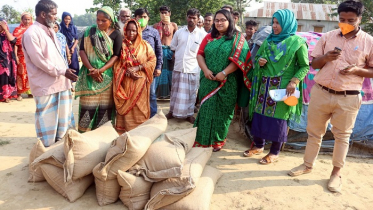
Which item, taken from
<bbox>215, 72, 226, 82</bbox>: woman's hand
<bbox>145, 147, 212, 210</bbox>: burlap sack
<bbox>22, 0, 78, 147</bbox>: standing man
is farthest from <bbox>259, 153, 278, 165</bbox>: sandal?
<bbox>22, 0, 78, 147</bbox>: standing man

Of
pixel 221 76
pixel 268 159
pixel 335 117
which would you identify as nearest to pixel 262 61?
pixel 221 76

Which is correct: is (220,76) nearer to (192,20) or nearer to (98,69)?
(98,69)

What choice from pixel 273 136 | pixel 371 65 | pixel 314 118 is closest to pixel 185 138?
pixel 273 136

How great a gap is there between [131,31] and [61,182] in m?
2.12

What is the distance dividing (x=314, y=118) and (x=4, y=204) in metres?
3.27

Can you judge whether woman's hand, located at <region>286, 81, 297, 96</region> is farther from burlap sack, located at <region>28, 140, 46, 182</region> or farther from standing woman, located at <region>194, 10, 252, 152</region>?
burlap sack, located at <region>28, 140, 46, 182</region>

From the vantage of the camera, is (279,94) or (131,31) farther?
(131,31)

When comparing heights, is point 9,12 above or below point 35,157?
above

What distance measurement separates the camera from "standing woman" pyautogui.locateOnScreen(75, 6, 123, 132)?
3578 mm

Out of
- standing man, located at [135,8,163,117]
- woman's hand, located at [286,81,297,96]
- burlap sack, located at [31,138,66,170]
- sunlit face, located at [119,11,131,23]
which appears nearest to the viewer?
burlap sack, located at [31,138,66,170]

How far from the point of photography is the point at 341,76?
2795 millimetres

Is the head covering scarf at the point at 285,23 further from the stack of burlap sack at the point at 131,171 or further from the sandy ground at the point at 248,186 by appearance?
the stack of burlap sack at the point at 131,171

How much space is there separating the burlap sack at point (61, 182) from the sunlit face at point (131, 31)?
1.97 m

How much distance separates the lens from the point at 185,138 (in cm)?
303
